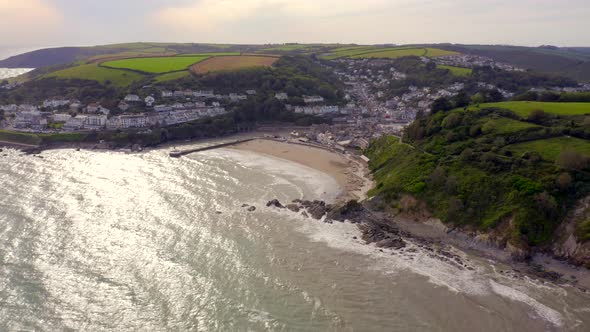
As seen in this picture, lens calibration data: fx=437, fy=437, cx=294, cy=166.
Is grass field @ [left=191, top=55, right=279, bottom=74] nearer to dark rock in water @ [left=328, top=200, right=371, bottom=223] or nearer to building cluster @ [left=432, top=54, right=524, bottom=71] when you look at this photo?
building cluster @ [left=432, top=54, right=524, bottom=71]

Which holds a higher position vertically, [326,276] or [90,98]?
[90,98]

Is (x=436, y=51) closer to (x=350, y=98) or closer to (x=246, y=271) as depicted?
(x=350, y=98)

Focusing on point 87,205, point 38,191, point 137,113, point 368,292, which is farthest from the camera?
point 137,113

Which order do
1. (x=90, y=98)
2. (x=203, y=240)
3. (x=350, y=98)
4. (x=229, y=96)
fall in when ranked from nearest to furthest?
(x=203, y=240) → (x=90, y=98) → (x=229, y=96) → (x=350, y=98)

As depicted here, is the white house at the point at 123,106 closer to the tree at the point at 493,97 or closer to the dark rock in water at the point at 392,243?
the dark rock in water at the point at 392,243

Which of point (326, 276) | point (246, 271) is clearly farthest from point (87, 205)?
point (326, 276)

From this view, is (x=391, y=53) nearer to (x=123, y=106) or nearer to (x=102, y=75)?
(x=102, y=75)

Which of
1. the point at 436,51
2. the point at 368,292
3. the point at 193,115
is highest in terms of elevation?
the point at 436,51

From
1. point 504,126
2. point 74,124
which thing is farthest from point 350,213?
point 74,124
